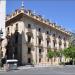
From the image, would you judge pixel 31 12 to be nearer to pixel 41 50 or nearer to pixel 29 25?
pixel 29 25

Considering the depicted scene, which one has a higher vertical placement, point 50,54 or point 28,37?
point 28,37

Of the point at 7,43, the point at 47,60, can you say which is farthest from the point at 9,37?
the point at 47,60

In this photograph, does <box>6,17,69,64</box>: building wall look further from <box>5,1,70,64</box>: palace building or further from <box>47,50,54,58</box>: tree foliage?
<box>47,50,54,58</box>: tree foliage

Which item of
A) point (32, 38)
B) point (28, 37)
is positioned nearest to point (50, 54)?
point (32, 38)

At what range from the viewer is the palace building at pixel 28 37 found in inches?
2719

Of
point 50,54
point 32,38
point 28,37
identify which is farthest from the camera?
point 50,54

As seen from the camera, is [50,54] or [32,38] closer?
[32,38]

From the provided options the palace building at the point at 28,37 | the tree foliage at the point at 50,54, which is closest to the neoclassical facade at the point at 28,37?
the palace building at the point at 28,37

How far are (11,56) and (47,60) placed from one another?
10488mm

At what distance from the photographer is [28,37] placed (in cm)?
7081

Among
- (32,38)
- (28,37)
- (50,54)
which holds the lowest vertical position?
(50,54)

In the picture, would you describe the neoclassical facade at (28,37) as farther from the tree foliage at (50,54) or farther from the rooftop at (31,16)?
the tree foliage at (50,54)

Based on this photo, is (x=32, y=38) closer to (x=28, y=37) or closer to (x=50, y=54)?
(x=28, y=37)

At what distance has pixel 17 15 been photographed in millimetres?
70312
